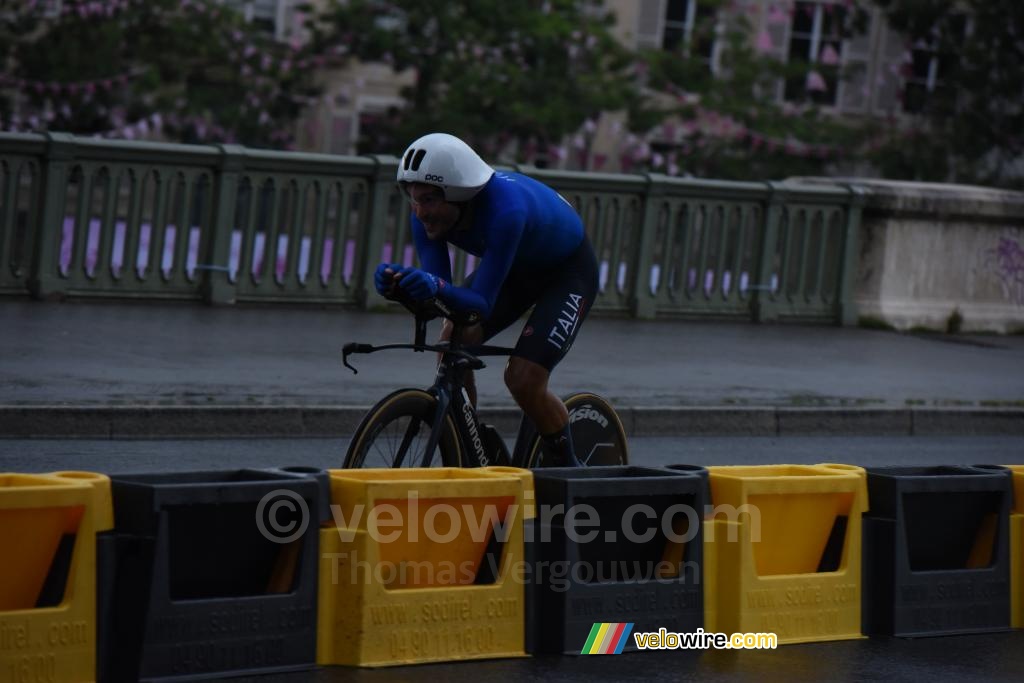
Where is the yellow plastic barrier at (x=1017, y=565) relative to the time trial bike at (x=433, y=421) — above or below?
below

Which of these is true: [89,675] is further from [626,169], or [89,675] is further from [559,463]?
[626,169]

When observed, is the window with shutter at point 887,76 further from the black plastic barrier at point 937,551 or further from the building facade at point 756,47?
the black plastic barrier at point 937,551

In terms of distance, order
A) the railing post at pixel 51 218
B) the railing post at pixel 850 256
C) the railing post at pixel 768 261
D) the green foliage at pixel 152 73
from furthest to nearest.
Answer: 1. the green foliage at pixel 152 73
2. the railing post at pixel 850 256
3. the railing post at pixel 768 261
4. the railing post at pixel 51 218

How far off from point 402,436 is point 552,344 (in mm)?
862

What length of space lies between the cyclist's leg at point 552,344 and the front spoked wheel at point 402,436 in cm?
53

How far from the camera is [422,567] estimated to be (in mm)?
6211

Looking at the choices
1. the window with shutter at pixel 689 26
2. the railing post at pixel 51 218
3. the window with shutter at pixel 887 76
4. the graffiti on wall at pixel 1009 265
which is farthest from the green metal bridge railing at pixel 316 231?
the window with shutter at pixel 887 76

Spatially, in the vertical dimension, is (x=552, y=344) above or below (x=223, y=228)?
above

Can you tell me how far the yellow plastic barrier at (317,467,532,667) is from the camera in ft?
19.7

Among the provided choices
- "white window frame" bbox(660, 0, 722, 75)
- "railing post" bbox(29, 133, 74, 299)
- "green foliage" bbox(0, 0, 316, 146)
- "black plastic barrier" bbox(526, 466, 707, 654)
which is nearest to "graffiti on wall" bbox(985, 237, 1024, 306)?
"railing post" bbox(29, 133, 74, 299)

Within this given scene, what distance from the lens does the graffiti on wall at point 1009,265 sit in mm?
21141

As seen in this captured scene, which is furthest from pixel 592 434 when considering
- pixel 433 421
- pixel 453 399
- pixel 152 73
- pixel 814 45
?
pixel 814 45

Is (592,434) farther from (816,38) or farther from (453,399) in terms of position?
(816,38)

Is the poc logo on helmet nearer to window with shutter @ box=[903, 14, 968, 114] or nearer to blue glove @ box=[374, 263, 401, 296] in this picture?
blue glove @ box=[374, 263, 401, 296]
